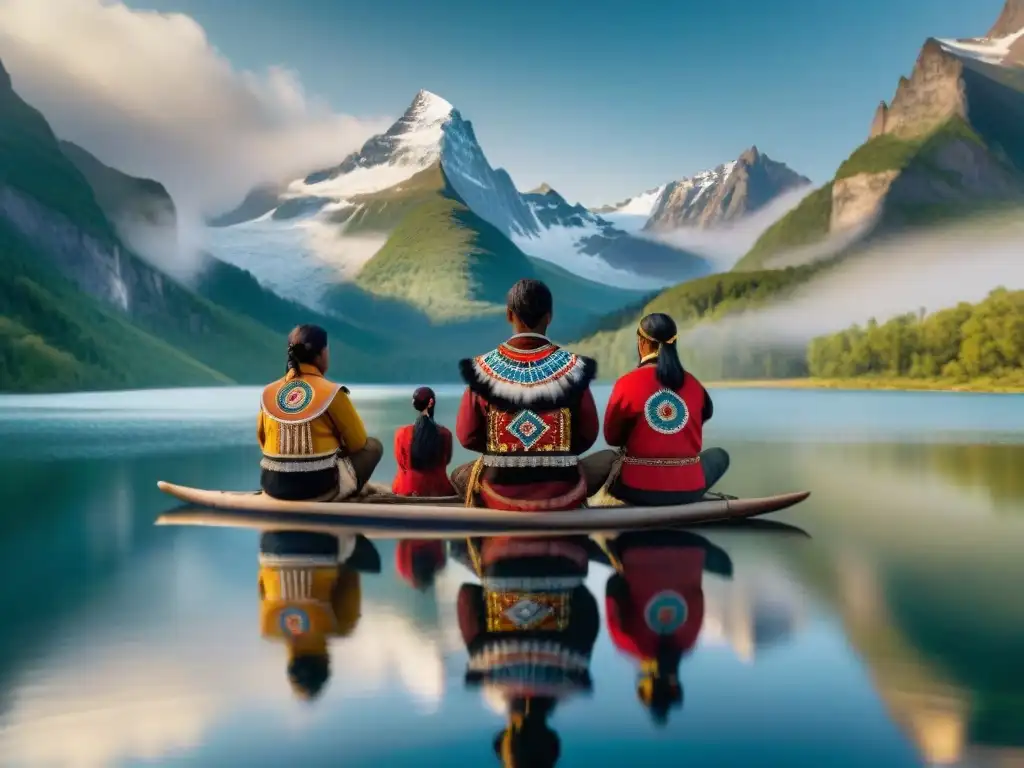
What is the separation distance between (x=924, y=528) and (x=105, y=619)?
901 cm

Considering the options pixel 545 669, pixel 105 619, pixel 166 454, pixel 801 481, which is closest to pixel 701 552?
pixel 545 669

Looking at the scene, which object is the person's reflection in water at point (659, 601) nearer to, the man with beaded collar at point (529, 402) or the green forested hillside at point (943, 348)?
the man with beaded collar at point (529, 402)

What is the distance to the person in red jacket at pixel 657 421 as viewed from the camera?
9.63 metres

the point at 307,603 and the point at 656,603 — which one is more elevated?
the point at 307,603

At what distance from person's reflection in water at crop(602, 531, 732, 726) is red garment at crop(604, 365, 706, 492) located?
2.57ft

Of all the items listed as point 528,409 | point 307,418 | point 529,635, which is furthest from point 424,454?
point 529,635

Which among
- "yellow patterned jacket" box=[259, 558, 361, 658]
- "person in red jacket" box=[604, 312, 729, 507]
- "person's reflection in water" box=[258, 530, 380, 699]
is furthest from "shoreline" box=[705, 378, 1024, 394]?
"yellow patterned jacket" box=[259, 558, 361, 658]

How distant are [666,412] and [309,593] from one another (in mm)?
4188

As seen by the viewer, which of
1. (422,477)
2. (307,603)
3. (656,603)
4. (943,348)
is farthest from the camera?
(943,348)

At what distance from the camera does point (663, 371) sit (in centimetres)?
944

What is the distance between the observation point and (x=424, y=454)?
36.7ft

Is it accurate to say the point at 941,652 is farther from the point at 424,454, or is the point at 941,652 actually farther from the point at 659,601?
the point at 424,454

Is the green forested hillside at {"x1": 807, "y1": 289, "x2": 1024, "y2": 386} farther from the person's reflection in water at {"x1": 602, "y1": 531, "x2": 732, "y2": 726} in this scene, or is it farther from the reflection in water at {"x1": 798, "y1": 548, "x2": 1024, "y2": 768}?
the reflection in water at {"x1": 798, "y1": 548, "x2": 1024, "y2": 768}

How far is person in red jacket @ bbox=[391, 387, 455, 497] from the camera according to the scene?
36.2 feet
